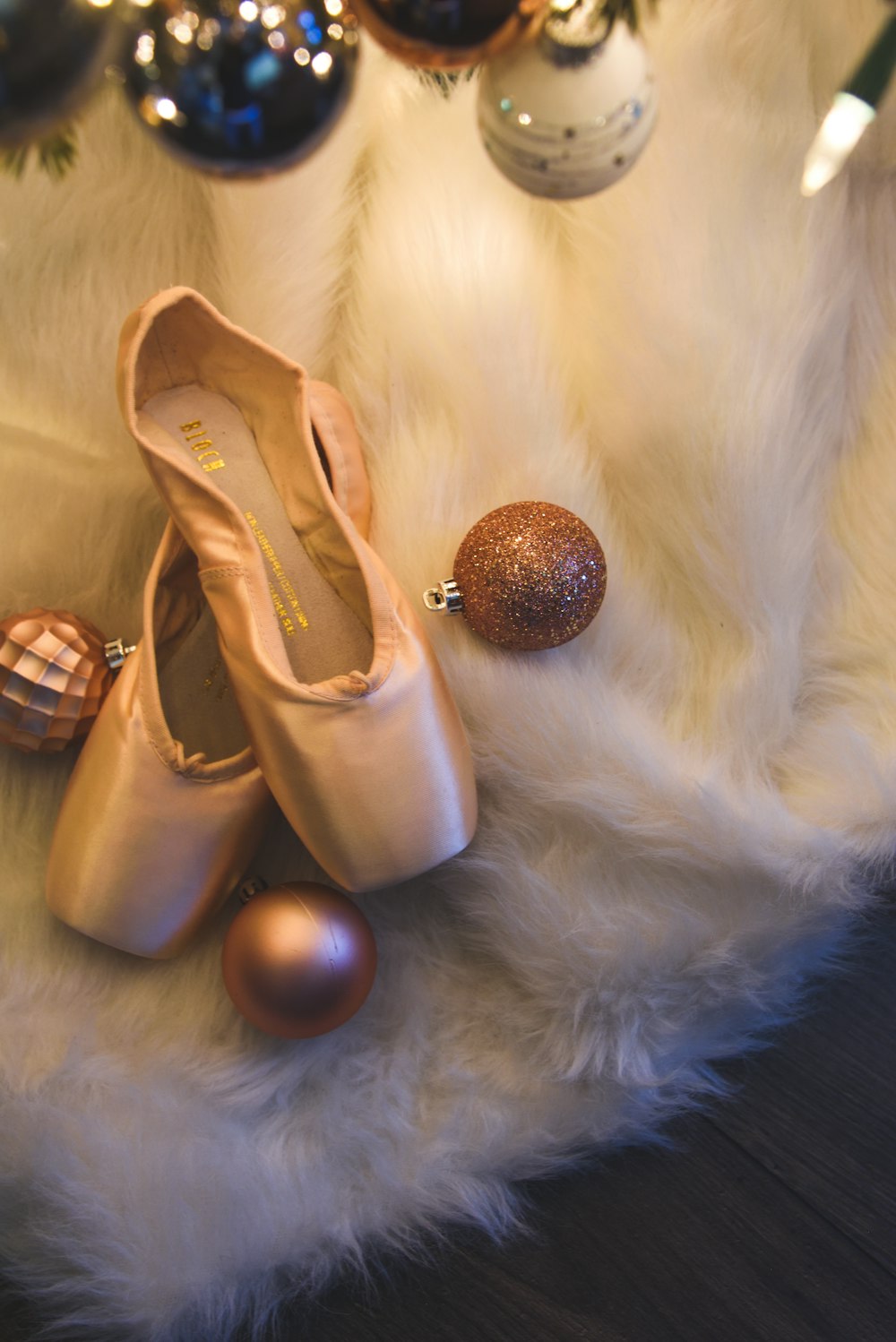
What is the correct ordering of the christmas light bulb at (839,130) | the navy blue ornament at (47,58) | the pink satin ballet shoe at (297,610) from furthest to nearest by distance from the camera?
the pink satin ballet shoe at (297,610) < the christmas light bulb at (839,130) < the navy blue ornament at (47,58)

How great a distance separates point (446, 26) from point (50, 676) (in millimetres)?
481

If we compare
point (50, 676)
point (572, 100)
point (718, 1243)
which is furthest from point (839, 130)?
point (718, 1243)

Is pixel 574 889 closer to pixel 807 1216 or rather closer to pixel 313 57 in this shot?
pixel 807 1216

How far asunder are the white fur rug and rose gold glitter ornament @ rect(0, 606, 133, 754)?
60 mm

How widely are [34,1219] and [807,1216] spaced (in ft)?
1.77

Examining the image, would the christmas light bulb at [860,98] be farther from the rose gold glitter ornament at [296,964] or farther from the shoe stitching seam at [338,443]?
the rose gold glitter ornament at [296,964]

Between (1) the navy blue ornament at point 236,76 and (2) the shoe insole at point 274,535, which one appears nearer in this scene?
(1) the navy blue ornament at point 236,76

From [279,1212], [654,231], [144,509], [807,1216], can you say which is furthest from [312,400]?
[807,1216]

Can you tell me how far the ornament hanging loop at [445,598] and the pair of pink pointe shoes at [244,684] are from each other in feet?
0.06

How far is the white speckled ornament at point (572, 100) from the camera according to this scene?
15.4 inches

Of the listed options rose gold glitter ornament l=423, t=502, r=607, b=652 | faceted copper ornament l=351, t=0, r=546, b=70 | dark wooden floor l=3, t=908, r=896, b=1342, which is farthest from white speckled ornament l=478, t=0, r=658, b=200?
dark wooden floor l=3, t=908, r=896, b=1342

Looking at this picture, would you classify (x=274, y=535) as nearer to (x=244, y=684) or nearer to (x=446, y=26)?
(x=244, y=684)

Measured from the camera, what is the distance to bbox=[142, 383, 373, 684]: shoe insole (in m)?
0.72

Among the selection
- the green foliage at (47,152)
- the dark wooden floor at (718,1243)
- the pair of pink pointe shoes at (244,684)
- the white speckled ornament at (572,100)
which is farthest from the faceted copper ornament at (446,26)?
the dark wooden floor at (718,1243)
